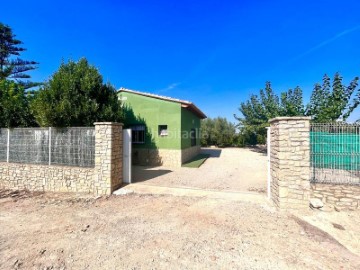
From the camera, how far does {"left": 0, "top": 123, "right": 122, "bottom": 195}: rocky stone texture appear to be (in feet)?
20.5

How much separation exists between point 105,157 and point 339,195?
7364 mm

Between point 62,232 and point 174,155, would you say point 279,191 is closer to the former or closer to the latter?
point 62,232

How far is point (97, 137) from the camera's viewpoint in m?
6.33

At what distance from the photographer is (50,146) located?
712 cm

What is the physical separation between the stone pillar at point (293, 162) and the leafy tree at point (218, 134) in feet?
74.4

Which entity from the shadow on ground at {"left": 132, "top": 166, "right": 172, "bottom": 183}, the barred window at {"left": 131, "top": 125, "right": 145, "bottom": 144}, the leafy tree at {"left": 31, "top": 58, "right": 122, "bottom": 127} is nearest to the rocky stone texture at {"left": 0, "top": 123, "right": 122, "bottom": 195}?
the shadow on ground at {"left": 132, "top": 166, "right": 172, "bottom": 183}

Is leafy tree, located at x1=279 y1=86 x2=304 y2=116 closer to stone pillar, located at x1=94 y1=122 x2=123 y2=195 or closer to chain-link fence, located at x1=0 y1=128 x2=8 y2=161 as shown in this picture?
stone pillar, located at x1=94 y1=122 x2=123 y2=195

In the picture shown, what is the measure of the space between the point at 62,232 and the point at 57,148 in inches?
168

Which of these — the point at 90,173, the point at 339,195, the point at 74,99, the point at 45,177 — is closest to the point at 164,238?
the point at 90,173

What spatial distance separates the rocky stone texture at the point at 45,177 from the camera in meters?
6.56

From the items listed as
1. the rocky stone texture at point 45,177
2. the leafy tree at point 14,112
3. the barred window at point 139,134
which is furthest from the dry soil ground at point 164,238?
the barred window at point 139,134

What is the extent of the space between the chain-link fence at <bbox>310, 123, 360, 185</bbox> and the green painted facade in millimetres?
7886

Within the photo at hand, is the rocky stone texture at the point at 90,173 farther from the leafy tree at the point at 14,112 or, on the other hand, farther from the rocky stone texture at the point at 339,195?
the rocky stone texture at the point at 339,195

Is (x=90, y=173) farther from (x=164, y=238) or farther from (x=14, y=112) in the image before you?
(x=14, y=112)
